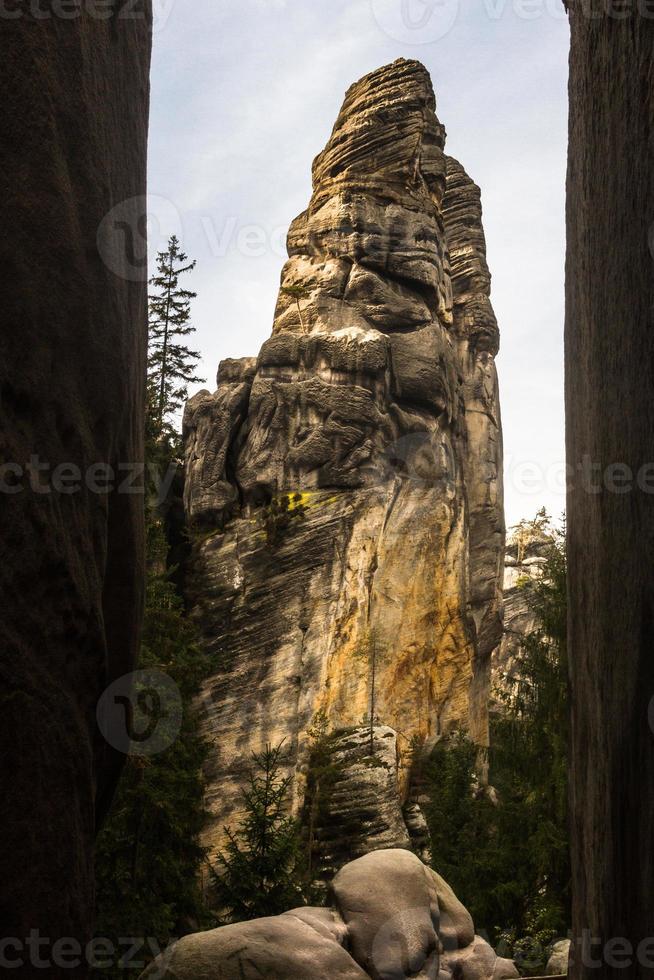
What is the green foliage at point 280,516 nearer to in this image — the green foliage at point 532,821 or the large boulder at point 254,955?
the green foliage at point 532,821

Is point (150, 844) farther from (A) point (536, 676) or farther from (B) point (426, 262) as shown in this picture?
(B) point (426, 262)

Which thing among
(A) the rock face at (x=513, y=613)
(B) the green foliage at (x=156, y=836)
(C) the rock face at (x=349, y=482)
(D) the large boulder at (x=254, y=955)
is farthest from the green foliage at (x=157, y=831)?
(A) the rock face at (x=513, y=613)

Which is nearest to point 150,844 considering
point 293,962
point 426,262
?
point 293,962

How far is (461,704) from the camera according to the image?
34.0 meters

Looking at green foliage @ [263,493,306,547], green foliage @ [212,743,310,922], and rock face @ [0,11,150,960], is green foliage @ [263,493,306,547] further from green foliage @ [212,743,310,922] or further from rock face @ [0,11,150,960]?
rock face @ [0,11,150,960]

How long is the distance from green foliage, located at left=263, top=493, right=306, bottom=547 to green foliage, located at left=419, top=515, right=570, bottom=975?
12.2 m

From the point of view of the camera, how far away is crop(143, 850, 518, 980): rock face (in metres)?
12.0

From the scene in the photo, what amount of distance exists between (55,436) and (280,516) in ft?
89.5

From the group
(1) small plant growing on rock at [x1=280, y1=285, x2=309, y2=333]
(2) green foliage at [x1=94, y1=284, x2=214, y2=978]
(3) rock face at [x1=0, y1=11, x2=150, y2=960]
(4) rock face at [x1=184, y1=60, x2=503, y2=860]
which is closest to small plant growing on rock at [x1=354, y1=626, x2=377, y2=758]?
(4) rock face at [x1=184, y1=60, x2=503, y2=860]

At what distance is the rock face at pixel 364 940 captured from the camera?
11969 millimetres

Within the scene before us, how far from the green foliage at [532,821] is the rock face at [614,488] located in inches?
471

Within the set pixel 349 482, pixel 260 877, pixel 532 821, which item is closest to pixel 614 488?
pixel 260 877

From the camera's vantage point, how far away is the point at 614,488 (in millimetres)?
4281

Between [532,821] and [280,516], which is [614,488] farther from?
[280,516]
